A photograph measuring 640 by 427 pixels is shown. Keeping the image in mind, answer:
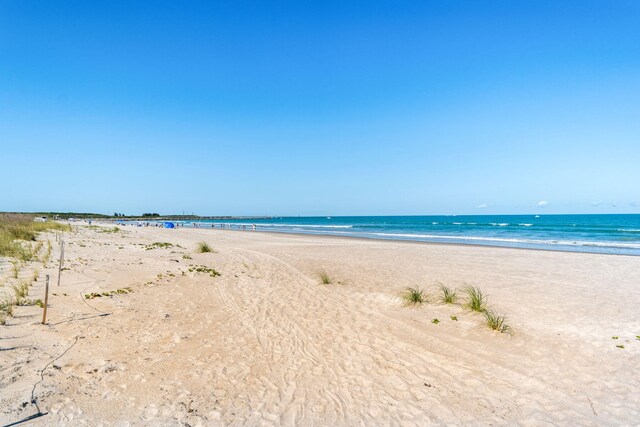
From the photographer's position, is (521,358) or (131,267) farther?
(131,267)

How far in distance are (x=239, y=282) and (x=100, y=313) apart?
15.6 ft

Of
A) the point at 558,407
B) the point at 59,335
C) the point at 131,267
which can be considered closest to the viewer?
the point at 558,407

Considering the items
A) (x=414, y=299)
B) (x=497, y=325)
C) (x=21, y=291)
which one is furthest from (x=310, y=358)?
(x=21, y=291)

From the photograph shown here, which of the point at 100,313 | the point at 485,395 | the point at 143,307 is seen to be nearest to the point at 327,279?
the point at 143,307

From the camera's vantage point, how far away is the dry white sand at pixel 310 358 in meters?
4.38

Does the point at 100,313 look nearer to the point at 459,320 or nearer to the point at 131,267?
the point at 131,267

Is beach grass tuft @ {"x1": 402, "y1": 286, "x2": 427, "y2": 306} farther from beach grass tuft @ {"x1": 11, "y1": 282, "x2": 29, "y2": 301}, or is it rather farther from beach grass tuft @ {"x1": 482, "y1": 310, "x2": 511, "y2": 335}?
beach grass tuft @ {"x1": 11, "y1": 282, "x2": 29, "y2": 301}

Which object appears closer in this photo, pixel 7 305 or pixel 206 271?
pixel 7 305

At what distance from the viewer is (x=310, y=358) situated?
19.7 feet

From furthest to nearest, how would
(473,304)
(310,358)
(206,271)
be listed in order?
(206,271) → (473,304) → (310,358)

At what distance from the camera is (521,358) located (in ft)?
19.8

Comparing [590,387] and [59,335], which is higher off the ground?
[59,335]

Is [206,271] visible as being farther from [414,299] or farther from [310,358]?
[310,358]

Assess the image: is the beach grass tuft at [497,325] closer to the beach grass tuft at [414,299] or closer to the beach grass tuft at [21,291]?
the beach grass tuft at [414,299]
